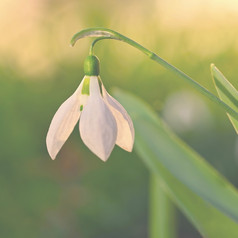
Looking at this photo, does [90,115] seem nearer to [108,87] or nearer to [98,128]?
[98,128]

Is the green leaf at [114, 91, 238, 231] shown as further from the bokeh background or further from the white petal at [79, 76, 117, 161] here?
the bokeh background

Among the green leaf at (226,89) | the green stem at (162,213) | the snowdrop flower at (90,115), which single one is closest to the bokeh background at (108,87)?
the green stem at (162,213)

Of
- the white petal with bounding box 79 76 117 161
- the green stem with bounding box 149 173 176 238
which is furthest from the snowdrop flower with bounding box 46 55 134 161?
the green stem with bounding box 149 173 176 238

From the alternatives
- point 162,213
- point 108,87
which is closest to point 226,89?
point 162,213

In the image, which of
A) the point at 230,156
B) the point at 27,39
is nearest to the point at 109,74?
the point at 27,39

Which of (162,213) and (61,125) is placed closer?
(61,125)

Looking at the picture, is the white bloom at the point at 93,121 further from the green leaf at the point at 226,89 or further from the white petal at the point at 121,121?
the green leaf at the point at 226,89
